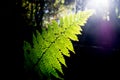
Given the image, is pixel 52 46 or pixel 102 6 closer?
pixel 52 46

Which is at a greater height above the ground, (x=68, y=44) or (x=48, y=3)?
(x=68, y=44)

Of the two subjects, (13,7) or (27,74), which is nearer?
(27,74)

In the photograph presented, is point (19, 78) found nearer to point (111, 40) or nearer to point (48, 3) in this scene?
point (111, 40)

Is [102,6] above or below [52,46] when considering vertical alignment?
Answer: below

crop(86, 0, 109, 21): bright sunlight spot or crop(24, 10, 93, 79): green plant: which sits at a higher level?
crop(24, 10, 93, 79): green plant

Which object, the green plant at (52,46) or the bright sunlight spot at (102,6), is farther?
the bright sunlight spot at (102,6)

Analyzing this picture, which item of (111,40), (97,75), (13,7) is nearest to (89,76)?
(97,75)

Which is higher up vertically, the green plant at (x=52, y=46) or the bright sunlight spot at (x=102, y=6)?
the green plant at (x=52, y=46)

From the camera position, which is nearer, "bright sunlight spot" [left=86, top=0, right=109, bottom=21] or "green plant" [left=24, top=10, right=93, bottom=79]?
"green plant" [left=24, top=10, right=93, bottom=79]
